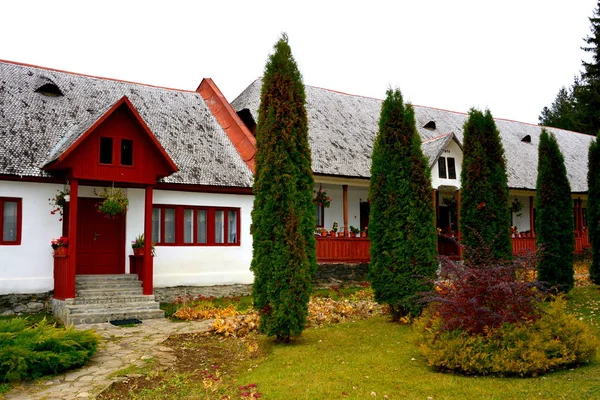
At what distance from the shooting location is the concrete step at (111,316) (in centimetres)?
1181

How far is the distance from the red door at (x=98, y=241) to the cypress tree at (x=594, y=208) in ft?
44.1

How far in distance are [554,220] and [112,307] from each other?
456 inches

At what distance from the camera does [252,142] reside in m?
17.7

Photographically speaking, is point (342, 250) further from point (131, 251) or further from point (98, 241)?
point (98, 241)

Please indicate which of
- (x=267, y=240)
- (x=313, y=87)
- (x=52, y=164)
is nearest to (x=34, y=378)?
(x=267, y=240)

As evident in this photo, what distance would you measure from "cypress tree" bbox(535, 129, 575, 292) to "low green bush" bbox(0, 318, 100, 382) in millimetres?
11189

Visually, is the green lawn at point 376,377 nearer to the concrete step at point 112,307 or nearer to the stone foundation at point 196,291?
the concrete step at point 112,307

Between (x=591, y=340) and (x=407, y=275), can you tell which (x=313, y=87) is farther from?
(x=591, y=340)

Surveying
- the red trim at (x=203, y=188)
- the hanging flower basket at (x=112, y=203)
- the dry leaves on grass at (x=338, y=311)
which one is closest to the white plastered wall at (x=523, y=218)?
the dry leaves on grass at (x=338, y=311)

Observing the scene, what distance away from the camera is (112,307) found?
496 inches

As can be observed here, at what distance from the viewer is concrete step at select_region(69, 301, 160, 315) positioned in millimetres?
12156

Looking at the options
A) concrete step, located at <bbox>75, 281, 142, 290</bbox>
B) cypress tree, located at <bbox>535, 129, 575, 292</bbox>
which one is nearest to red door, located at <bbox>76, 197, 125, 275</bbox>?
concrete step, located at <bbox>75, 281, 142, 290</bbox>

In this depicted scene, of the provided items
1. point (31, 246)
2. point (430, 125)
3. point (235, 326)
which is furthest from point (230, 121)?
point (430, 125)

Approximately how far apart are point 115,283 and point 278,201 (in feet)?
21.7
